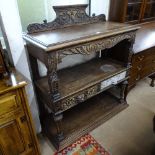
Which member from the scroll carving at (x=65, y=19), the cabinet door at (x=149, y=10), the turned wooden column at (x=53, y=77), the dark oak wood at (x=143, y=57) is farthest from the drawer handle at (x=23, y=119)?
the cabinet door at (x=149, y=10)

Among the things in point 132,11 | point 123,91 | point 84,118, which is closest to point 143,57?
point 123,91

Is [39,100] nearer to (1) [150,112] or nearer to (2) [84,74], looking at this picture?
(2) [84,74]

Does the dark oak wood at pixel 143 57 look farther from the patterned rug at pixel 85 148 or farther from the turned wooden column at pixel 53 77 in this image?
the turned wooden column at pixel 53 77

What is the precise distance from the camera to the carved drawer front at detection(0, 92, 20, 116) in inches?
39.9

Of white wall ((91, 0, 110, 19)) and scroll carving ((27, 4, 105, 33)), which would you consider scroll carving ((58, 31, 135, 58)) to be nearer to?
scroll carving ((27, 4, 105, 33))

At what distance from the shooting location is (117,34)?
144 centimetres

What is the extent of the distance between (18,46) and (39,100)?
24.7 inches

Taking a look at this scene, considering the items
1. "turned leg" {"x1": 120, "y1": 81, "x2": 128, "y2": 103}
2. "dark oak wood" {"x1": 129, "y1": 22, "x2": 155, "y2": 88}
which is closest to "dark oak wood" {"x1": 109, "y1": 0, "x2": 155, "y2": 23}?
"dark oak wood" {"x1": 129, "y1": 22, "x2": 155, "y2": 88}

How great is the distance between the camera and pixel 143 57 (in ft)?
6.57

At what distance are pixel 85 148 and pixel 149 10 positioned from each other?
7.54 feet

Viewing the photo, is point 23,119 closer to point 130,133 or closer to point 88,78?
point 88,78

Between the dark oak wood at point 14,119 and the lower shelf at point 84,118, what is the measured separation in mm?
394

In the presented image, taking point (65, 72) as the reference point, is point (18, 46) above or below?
above

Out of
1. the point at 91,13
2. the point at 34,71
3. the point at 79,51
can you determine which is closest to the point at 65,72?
the point at 34,71
